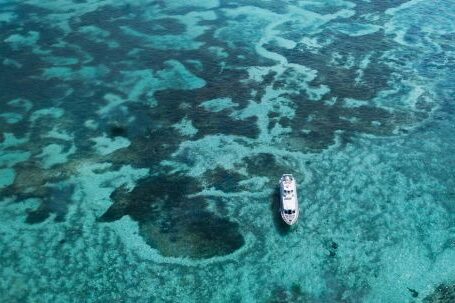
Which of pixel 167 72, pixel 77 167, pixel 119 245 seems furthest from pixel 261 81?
pixel 119 245

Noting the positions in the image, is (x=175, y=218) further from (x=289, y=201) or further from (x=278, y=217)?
(x=289, y=201)

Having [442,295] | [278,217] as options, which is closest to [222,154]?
[278,217]

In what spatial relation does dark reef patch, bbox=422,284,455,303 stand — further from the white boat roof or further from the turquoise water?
the white boat roof

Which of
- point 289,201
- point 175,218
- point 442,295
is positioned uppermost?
point 289,201

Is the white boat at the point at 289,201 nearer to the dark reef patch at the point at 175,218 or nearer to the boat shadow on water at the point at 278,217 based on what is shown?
the boat shadow on water at the point at 278,217

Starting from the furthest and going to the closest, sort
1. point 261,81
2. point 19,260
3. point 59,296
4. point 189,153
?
point 261,81 → point 189,153 → point 19,260 → point 59,296

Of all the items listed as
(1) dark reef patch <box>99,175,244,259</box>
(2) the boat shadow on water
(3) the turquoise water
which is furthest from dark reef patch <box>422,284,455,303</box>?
(1) dark reef patch <box>99,175,244,259</box>

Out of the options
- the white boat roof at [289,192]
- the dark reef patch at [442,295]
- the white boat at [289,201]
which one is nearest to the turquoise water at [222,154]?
the dark reef patch at [442,295]

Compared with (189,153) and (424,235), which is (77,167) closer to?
(189,153)
